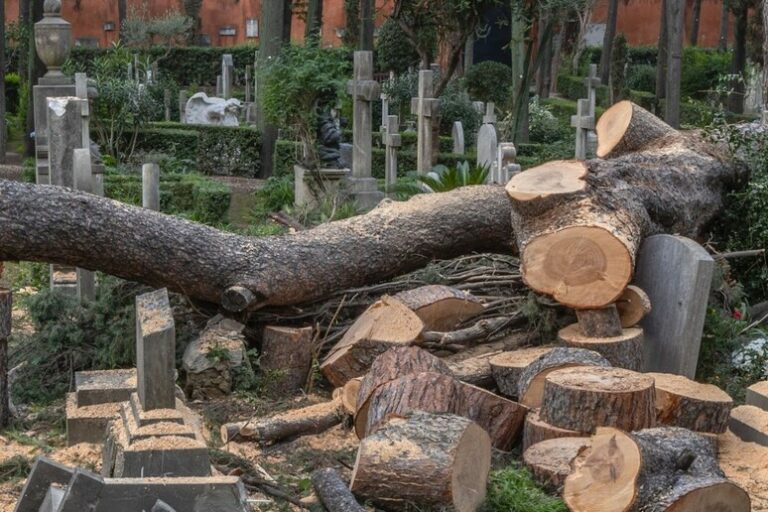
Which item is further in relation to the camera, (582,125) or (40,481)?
(582,125)

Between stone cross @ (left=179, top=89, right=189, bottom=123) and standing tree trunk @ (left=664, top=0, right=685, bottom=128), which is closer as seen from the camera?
standing tree trunk @ (left=664, top=0, right=685, bottom=128)

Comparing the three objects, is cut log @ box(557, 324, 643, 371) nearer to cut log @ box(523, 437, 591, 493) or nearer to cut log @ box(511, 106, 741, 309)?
cut log @ box(511, 106, 741, 309)

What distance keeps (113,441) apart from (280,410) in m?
1.83

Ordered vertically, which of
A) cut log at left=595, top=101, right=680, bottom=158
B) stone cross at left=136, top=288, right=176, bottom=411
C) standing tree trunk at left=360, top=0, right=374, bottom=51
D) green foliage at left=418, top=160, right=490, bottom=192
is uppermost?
standing tree trunk at left=360, top=0, right=374, bottom=51

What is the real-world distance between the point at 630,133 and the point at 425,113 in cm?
505

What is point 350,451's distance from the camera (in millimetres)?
6324

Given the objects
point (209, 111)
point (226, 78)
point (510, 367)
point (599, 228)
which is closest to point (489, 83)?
point (209, 111)

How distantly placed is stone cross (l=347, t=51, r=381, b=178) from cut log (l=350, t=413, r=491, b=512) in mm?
8387

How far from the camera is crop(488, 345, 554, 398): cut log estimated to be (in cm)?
682

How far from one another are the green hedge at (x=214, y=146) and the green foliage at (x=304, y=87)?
689 cm

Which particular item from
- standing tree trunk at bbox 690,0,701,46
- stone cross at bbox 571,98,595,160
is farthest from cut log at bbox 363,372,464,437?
standing tree trunk at bbox 690,0,701,46

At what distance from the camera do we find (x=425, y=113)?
14.3 meters

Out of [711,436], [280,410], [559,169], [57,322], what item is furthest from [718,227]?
[57,322]

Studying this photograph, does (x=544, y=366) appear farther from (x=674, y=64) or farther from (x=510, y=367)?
(x=674, y=64)
